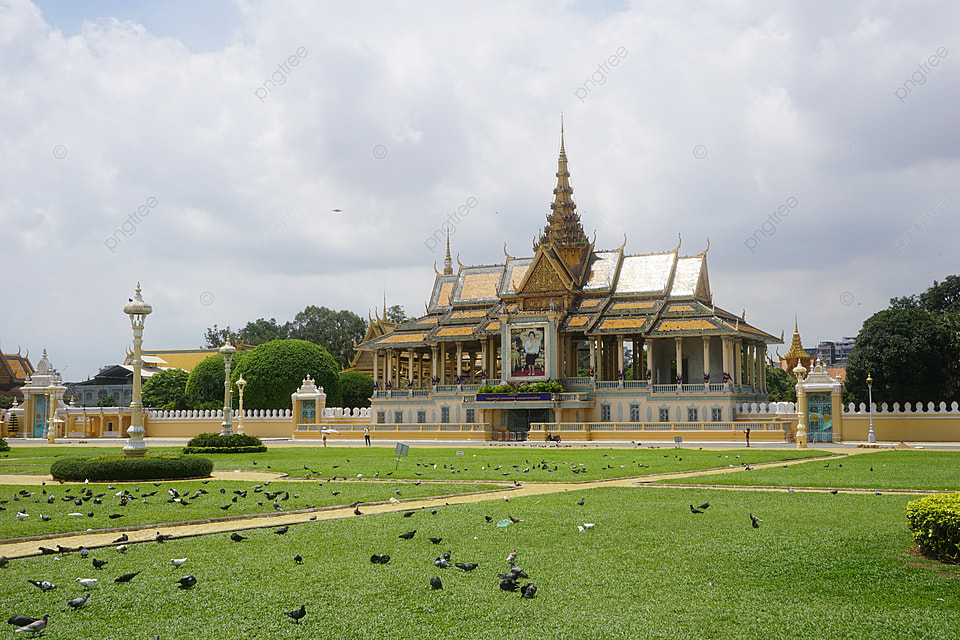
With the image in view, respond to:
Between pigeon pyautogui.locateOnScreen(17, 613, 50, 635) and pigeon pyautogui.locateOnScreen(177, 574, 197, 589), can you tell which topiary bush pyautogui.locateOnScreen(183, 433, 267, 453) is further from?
pigeon pyautogui.locateOnScreen(17, 613, 50, 635)

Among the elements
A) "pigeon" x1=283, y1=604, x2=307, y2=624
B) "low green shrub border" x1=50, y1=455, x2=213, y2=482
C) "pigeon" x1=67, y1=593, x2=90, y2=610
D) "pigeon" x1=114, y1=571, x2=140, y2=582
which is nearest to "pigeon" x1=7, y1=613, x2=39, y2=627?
"pigeon" x1=67, y1=593, x2=90, y2=610

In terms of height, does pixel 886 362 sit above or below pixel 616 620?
above

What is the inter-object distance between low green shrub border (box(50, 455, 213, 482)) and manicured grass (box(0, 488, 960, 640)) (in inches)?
433

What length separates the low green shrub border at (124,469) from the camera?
23.2 metres

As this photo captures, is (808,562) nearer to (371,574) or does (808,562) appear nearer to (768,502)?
(371,574)

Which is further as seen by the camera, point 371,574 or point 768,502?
point 768,502

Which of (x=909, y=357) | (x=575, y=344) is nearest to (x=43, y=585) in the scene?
(x=909, y=357)

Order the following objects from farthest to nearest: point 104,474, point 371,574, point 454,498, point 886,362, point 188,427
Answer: point 188,427, point 886,362, point 104,474, point 454,498, point 371,574

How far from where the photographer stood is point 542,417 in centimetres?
6412

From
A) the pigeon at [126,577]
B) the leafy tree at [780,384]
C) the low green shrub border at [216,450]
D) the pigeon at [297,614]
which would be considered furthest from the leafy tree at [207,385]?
the pigeon at [297,614]

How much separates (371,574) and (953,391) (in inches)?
2236

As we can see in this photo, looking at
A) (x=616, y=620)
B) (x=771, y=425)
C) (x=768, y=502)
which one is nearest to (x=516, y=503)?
(x=768, y=502)

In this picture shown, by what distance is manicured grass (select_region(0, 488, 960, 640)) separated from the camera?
824 cm

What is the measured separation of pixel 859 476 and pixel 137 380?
64.0 feet
